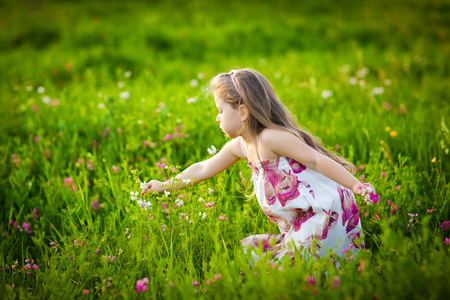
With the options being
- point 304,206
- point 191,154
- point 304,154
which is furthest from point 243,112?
point 191,154

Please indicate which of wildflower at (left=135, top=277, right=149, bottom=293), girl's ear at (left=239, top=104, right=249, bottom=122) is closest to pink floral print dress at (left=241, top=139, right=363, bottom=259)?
girl's ear at (left=239, top=104, right=249, bottom=122)

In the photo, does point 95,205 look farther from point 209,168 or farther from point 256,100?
point 256,100

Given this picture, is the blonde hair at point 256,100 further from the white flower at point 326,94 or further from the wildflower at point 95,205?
the white flower at point 326,94

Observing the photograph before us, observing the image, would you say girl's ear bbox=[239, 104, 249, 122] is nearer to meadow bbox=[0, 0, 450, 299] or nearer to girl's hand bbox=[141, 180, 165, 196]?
meadow bbox=[0, 0, 450, 299]

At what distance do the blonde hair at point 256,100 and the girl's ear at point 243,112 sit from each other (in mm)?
18

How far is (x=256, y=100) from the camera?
2.25 metres

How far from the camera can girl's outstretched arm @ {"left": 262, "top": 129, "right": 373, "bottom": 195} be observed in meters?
2.15

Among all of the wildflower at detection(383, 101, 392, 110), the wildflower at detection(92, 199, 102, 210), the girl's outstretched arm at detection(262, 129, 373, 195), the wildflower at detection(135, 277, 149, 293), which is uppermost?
the girl's outstretched arm at detection(262, 129, 373, 195)

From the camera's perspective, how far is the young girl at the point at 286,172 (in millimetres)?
2207

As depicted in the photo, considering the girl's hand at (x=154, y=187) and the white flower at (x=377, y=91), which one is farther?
the white flower at (x=377, y=91)

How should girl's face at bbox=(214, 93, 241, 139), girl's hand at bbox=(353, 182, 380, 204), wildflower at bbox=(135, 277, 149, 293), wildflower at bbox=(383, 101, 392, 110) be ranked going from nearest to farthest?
wildflower at bbox=(135, 277, 149, 293), girl's hand at bbox=(353, 182, 380, 204), girl's face at bbox=(214, 93, 241, 139), wildflower at bbox=(383, 101, 392, 110)

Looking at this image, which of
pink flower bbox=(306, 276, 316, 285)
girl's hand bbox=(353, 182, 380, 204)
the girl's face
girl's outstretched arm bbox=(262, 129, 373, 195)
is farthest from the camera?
the girl's face

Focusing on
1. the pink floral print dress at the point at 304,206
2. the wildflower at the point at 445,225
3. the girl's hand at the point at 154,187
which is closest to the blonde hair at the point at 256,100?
the pink floral print dress at the point at 304,206

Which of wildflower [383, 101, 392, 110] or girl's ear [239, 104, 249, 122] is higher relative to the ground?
girl's ear [239, 104, 249, 122]
